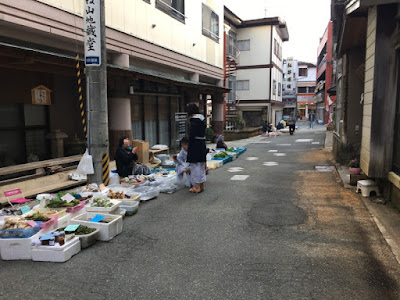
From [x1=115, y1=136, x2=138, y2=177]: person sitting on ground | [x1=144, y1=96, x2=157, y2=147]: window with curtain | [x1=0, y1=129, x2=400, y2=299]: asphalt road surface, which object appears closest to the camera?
[x1=0, y1=129, x2=400, y2=299]: asphalt road surface

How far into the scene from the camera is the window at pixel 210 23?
19.3m

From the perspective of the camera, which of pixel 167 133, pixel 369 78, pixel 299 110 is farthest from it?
pixel 299 110

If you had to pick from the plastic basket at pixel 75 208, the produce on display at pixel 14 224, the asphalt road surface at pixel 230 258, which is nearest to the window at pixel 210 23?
the asphalt road surface at pixel 230 258

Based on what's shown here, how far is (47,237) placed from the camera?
4.78 metres

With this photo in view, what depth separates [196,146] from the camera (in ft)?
28.7

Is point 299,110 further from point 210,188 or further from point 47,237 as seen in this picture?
point 47,237

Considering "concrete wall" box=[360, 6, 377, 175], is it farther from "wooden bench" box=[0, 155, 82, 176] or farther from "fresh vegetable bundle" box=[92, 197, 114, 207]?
"wooden bench" box=[0, 155, 82, 176]

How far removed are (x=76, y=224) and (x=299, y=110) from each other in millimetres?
75275

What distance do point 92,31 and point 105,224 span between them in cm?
460

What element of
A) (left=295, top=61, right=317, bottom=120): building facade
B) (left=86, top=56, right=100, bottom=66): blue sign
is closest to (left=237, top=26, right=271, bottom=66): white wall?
(left=86, top=56, right=100, bottom=66): blue sign

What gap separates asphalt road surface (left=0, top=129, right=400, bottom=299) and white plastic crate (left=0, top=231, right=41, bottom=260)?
4.2 inches

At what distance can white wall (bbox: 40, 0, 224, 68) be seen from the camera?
1125 centimetres

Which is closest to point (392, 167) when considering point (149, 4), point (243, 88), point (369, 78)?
point (369, 78)

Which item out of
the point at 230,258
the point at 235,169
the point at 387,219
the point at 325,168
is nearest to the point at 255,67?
the point at 325,168
